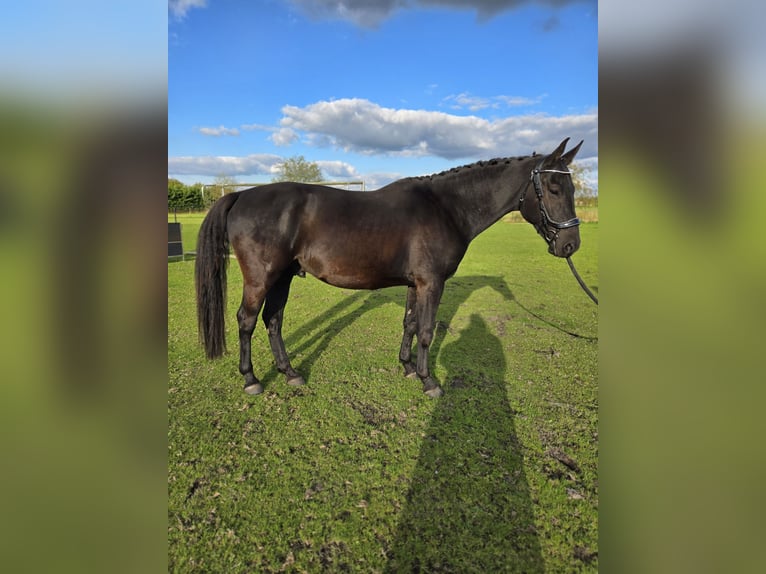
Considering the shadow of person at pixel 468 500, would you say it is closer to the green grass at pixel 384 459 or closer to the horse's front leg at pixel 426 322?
the green grass at pixel 384 459

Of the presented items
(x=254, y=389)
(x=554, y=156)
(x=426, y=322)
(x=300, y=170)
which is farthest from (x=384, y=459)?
(x=300, y=170)

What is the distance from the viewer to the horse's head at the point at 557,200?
373 centimetres

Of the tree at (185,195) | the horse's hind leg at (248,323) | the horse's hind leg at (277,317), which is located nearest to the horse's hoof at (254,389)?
the horse's hind leg at (248,323)

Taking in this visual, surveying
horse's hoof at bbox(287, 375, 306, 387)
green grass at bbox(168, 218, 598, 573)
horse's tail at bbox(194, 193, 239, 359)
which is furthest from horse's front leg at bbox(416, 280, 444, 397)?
horse's tail at bbox(194, 193, 239, 359)

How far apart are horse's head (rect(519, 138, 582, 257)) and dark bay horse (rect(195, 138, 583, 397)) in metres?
0.03

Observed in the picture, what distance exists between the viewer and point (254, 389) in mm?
4242

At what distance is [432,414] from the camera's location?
381cm

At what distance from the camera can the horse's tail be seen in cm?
405

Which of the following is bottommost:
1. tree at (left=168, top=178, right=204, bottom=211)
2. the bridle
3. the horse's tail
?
the horse's tail

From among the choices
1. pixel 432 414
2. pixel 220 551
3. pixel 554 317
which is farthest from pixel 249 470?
pixel 554 317

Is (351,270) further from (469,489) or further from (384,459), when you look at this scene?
(469,489)

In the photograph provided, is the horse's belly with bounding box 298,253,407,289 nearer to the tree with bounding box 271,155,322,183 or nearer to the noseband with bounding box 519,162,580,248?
the noseband with bounding box 519,162,580,248
